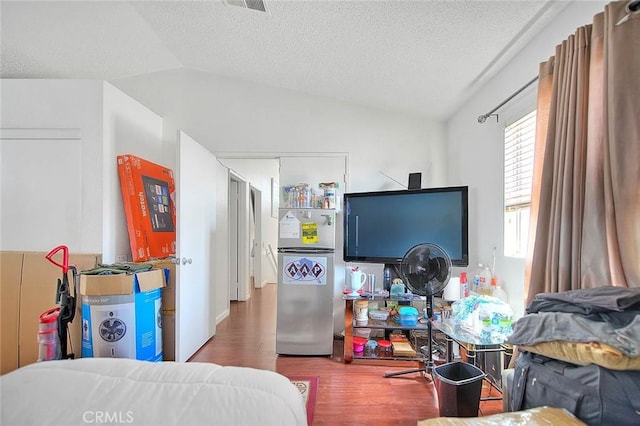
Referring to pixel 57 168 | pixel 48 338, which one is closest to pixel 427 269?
pixel 48 338

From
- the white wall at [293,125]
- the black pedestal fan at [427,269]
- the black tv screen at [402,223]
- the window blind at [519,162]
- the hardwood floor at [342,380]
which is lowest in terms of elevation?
the hardwood floor at [342,380]

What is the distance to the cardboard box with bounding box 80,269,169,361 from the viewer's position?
206 centimetres

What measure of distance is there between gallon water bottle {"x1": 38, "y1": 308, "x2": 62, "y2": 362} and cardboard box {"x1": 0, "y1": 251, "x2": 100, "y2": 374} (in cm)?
26

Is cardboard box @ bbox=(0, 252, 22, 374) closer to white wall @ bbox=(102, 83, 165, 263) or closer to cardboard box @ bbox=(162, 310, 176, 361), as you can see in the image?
white wall @ bbox=(102, 83, 165, 263)

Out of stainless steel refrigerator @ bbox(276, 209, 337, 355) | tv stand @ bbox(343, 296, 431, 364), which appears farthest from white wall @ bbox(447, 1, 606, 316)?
stainless steel refrigerator @ bbox(276, 209, 337, 355)

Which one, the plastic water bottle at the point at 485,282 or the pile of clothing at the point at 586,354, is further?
the plastic water bottle at the point at 485,282

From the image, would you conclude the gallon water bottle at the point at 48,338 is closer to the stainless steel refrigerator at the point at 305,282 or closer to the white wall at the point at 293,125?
the stainless steel refrigerator at the point at 305,282

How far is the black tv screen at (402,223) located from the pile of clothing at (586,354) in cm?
121

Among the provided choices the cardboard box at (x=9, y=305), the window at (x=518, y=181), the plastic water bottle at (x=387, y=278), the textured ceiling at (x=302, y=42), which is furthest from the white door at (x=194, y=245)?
the window at (x=518, y=181)

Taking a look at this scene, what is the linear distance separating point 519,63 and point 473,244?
147 centimetres

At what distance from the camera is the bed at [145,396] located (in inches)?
32.0

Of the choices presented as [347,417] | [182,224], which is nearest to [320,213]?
[182,224]

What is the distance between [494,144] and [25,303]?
399 centimetres

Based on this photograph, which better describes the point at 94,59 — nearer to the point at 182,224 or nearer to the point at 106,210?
the point at 106,210
